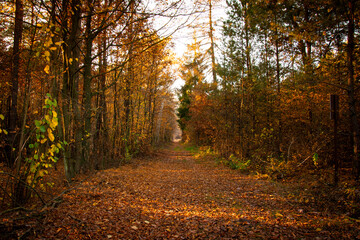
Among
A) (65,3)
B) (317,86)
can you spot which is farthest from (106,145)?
(317,86)

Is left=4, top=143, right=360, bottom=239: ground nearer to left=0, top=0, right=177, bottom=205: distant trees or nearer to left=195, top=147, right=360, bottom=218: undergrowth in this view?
left=195, top=147, right=360, bottom=218: undergrowth

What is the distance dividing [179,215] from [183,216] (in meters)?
0.11

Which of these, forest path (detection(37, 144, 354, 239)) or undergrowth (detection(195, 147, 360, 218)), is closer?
forest path (detection(37, 144, 354, 239))

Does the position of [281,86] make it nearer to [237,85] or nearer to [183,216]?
[237,85]

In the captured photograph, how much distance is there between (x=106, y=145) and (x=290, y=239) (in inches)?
317

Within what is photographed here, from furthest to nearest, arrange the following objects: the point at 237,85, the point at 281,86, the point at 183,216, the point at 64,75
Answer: the point at 237,85
the point at 281,86
the point at 64,75
the point at 183,216

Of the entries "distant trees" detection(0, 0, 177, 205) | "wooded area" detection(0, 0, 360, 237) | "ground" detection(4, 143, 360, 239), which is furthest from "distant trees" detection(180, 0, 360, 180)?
"distant trees" detection(0, 0, 177, 205)

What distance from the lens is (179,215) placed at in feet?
14.0

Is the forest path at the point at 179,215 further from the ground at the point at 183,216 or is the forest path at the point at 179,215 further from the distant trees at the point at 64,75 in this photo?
the distant trees at the point at 64,75

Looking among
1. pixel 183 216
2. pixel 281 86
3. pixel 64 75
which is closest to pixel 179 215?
pixel 183 216

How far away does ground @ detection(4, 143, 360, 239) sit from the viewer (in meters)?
3.21

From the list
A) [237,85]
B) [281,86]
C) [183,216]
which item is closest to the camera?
[183,216]

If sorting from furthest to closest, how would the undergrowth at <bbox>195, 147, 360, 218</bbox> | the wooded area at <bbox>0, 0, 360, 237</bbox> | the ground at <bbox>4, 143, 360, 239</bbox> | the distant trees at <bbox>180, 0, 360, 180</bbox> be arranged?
the distant trees at <bbox>180, 0, 360, 180</bbox>
the wooded area at <bbox>0, 0, 360, 237</bbox>
the undergrowth at <bbox>195, 147, 360, 218</bbox>
the ground at <bbox>4, 143, 360, 239</bbox>

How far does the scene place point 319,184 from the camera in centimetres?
564
